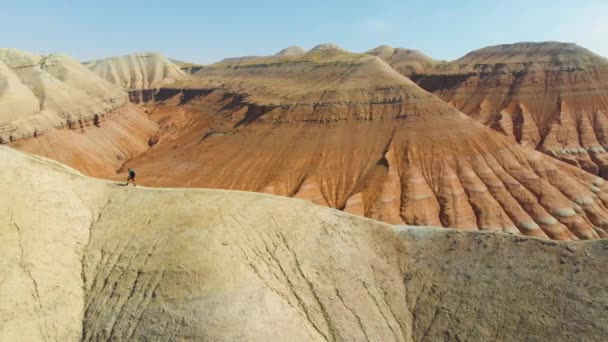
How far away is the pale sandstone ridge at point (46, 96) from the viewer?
5406 cm

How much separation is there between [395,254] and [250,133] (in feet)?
142

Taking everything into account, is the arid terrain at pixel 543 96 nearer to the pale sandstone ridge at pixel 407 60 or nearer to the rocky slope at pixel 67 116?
the pale sandstone ridge at pixel 407 60

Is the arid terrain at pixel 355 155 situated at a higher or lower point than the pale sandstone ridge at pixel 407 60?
lower

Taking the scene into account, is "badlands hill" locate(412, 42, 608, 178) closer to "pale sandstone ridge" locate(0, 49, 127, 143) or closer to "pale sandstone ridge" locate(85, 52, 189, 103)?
"pale sandstone ridge" locate(0, 49, 127, 143)

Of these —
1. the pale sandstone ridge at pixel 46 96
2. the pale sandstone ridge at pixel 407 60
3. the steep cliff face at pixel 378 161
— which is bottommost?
the steep cliff face at pixel 378 161

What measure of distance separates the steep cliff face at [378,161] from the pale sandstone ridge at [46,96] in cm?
1085

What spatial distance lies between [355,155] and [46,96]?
146ft

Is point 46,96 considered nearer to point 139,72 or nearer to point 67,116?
point 67,116

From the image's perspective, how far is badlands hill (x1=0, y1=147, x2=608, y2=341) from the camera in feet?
53.0

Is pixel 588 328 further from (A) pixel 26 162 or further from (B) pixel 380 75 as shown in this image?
(B) pixel 380 75

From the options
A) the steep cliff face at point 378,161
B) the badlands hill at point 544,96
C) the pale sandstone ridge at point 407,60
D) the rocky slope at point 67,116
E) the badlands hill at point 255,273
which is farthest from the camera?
the pale sandstone ridge at point 407,60

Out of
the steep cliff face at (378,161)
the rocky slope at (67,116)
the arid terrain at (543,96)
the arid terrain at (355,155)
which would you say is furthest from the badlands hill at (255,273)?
the arid terrain at (543,96)

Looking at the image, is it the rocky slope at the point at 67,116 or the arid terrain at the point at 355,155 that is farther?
the rocky slope at the point at 67,116

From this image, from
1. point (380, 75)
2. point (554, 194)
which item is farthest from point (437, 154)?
point (380, 75)
